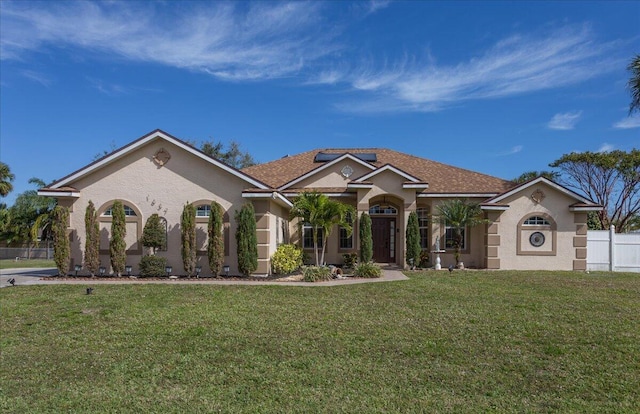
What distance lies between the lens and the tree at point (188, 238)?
14.7m

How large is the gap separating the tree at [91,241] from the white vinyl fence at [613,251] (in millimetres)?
21197

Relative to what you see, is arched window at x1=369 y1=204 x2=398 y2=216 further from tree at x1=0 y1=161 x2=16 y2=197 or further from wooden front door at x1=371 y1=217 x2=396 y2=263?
tree at x1=0 y1=161 x2=16 y2=197

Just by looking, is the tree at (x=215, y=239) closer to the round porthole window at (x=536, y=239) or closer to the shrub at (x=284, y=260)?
the shrub at (x=284, y=260)

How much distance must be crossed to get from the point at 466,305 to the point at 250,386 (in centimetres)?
638

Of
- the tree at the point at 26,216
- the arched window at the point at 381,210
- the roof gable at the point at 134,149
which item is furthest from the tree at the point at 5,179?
the arched window at the point at 381,210

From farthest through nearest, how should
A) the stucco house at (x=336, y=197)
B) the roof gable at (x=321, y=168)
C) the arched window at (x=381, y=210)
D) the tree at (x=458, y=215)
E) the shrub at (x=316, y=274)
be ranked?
1. the arched window at (x=381, y=210)
2. the roof gable at (x=321, y=168)
3. the tree at (x=458, y=215)
4. the stucco house at (x=336, y=197)
5. the shrub at (x=316, y=274)

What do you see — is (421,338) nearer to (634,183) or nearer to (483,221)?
(483,221)

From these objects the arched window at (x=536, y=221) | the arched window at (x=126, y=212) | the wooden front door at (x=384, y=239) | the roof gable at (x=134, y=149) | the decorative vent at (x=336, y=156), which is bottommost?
the wooden front door at (x=384, y=239)

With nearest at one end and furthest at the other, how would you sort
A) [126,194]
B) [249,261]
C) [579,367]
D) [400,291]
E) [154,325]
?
[579,367], [154,325], [400,291], [249,261], [126,194]

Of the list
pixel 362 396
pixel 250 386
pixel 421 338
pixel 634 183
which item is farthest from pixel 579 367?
pixel 634 183

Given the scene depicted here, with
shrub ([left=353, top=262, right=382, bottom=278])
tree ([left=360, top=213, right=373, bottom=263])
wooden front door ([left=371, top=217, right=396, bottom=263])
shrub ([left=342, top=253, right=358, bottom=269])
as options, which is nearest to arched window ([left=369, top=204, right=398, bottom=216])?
wooden front door ([left=371, top=217, right=396, bottom=263])

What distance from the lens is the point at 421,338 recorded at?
718 centimetres

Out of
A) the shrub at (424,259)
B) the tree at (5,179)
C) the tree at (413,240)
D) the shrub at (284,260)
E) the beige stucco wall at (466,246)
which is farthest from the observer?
the tree at (5,179)

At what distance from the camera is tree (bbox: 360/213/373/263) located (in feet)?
58.9
